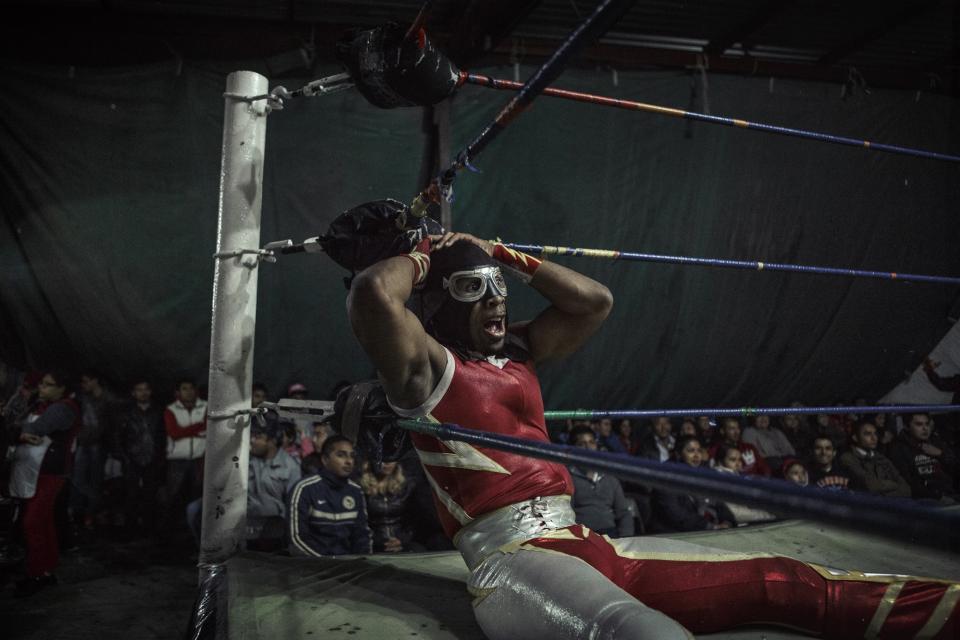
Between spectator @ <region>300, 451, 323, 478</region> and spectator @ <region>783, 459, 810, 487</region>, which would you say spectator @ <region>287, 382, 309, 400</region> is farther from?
spectator @ <region>783, 459, 810, 487</region>

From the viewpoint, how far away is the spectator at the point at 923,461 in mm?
4605

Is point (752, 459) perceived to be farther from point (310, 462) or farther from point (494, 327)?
point (494, 327)

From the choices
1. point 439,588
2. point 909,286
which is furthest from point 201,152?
point 909,286

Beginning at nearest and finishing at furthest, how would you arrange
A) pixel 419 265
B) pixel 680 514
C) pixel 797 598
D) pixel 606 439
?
pixel 797 598, pixel 419 265, pixel 680 514, pixel 606 439

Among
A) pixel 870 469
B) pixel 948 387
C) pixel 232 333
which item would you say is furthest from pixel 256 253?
pixel 948 387

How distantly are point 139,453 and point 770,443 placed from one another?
493 cm

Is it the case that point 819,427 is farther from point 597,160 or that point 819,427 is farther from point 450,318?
point 450,318

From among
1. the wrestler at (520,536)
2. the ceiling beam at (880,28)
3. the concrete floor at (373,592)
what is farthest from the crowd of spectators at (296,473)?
the ceiling beam at (880,28)

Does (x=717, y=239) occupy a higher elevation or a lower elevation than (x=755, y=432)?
higher

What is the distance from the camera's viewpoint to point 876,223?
18.1 feet

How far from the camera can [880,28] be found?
5.09 meters

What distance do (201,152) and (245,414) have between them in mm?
3391

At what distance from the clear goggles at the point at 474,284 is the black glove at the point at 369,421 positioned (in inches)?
12.6

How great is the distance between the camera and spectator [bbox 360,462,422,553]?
3.76 m
